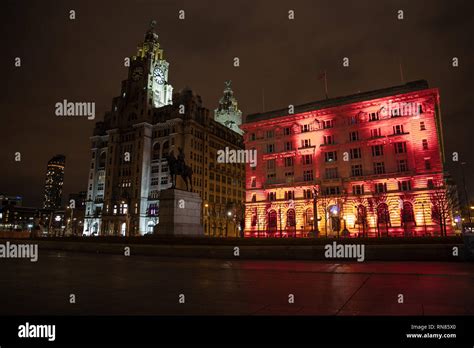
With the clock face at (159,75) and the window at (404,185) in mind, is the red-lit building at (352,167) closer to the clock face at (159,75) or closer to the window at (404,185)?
the window at (404,185)

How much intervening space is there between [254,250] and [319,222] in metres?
43.3

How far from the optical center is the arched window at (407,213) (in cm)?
5674

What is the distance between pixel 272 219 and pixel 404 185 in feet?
90.3

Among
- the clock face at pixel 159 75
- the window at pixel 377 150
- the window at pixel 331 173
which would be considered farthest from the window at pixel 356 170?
the clock face at pixel 159 75

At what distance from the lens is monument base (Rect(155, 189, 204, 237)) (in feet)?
111

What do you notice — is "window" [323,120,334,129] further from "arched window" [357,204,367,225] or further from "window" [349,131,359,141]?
"arched window" [357,204,367,225]

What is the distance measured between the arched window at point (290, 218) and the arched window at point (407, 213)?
20.9 meters

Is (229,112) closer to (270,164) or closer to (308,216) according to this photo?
(270,164)

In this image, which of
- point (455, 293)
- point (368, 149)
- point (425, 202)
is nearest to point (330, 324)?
point (455, 293)

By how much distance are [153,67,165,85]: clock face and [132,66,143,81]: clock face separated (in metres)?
5.78

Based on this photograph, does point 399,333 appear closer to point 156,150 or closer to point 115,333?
point 115,333

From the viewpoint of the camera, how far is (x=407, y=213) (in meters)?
57.4

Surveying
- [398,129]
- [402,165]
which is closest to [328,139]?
[398,129]

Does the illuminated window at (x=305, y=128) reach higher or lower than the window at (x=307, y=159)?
higher
